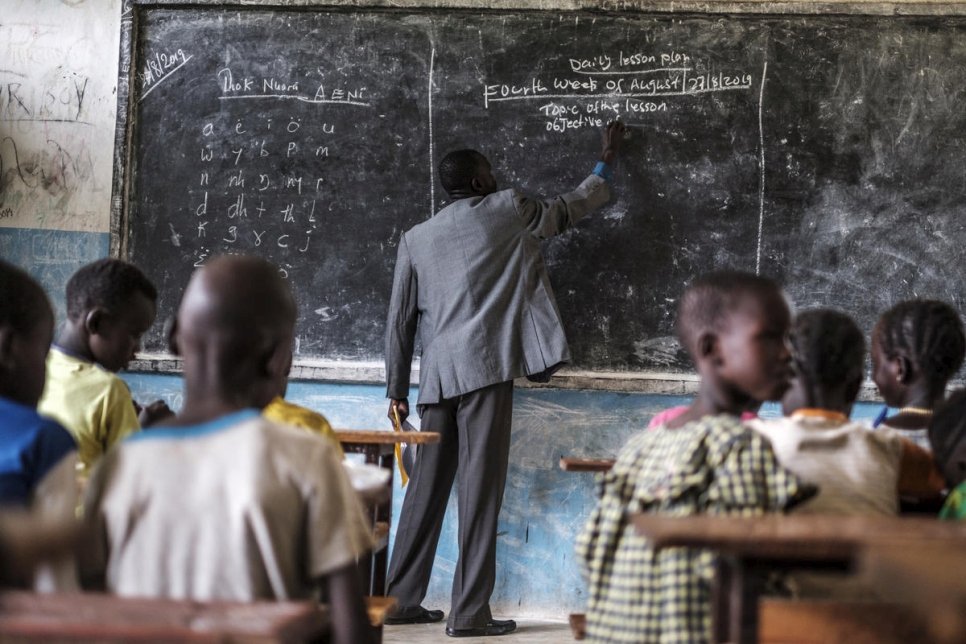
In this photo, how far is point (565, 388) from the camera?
157 inches

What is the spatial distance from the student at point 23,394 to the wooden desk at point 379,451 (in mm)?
1229

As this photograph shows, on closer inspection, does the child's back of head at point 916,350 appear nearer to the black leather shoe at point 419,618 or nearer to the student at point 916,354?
the student at point 916,354

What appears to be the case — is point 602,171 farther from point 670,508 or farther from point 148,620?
point 148,620

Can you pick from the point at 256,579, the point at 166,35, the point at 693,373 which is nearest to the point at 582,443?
the point at 693,373

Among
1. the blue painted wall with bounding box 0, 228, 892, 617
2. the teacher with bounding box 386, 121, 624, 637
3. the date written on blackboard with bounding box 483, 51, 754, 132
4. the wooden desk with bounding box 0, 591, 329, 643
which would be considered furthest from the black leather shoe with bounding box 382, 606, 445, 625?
the wooden desk with bounding box 0, 591, 329, 643

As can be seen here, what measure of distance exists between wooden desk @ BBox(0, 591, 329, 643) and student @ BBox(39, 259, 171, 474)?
3.03ft

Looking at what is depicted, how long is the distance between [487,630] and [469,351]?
949mm

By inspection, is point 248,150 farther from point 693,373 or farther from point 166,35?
point 693,373

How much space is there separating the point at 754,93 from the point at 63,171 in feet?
8.66

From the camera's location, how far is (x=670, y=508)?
5.05 ft

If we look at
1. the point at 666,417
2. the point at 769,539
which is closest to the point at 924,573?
the point at 769,539

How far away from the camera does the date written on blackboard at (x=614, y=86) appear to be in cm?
404

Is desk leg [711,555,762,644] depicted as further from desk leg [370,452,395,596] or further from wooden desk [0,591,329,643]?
desk leg [370,452,395,596]

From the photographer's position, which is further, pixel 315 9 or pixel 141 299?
pixel 315 9
